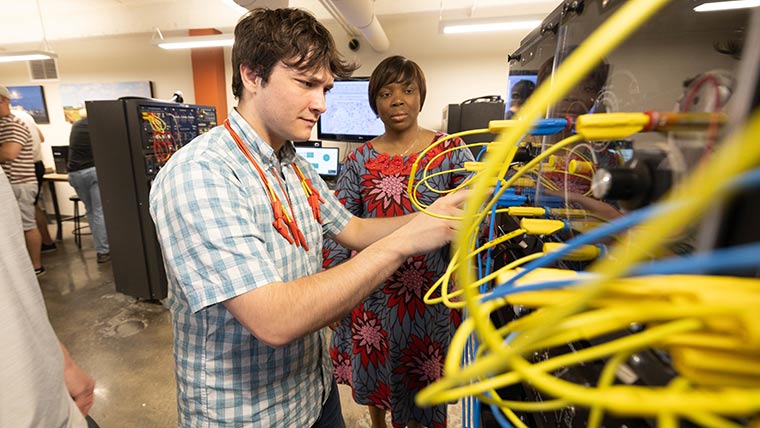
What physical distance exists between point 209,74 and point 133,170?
2191mm

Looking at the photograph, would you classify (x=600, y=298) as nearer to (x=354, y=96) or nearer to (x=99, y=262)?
(x=354, y=96)

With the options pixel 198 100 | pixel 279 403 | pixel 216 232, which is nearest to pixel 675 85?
pixel 216 232

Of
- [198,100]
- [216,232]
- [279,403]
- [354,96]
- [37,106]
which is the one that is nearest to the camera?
[216,232]

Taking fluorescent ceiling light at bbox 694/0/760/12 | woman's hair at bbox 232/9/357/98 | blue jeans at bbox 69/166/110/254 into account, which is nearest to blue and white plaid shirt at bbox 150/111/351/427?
woman's hair at bbox 232/9/357/98

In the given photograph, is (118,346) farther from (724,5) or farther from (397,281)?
(724,5)

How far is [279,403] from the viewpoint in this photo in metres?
0.77

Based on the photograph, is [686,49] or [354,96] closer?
[686,49]

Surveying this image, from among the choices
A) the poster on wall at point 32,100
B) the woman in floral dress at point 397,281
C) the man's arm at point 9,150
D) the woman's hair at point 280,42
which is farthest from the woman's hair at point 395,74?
the poster on wall at point 32,100

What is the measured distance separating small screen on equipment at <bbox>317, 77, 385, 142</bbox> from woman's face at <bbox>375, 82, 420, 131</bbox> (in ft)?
6.54

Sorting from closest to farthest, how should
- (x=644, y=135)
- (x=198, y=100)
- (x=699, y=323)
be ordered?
(x=699, y=323), (x=644, y=135), (x=198, y=100)

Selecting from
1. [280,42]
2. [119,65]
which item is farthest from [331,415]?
[119,65]

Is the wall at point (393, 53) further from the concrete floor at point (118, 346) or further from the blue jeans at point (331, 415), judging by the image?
the blue jeans at point (331, 415)

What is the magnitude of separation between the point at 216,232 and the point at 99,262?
3895mm

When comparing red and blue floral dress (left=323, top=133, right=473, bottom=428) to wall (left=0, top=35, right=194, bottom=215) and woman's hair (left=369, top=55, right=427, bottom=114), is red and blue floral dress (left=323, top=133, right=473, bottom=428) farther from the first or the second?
wall (left=0, top=35, right=194, bottom=215)
